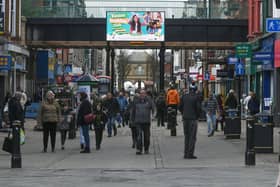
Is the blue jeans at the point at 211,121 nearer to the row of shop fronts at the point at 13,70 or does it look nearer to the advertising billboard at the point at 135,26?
the row of shop fronts at the point at 13,70

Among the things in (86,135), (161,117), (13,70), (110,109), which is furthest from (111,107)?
(13,70)

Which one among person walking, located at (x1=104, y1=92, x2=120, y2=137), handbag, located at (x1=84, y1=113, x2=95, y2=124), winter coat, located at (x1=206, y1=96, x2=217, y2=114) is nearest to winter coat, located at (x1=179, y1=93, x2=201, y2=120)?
handbag, located at (x1=84, y1=113, x2=95, y2=124)

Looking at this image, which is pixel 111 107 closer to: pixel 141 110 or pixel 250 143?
pixel 141 110

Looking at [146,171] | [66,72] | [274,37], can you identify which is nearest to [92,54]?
[66,72]

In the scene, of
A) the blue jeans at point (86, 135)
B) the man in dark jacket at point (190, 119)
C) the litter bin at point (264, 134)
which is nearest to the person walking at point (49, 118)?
the blue jeans at point (86, 135)

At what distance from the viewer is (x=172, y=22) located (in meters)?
45.6

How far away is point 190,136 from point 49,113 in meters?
4.57

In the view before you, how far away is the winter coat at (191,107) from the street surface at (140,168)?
110 cm

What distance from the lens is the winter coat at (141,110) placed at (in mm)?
20125

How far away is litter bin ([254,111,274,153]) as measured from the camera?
19391 millimetres

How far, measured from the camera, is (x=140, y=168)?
1636 cm

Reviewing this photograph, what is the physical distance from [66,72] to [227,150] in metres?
38.3

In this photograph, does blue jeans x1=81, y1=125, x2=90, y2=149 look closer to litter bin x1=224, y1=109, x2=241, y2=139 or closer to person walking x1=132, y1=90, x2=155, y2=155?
person walking x1=132, y1=90, x2=155, y2=155

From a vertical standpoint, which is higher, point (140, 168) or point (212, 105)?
point (212, 105)
